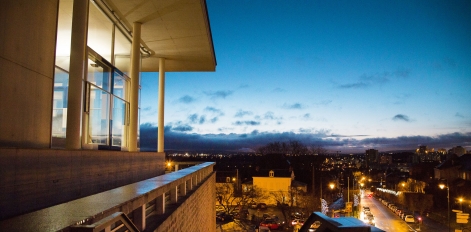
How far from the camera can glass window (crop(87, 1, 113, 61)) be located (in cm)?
1412

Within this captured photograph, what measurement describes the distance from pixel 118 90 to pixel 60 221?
13004mm

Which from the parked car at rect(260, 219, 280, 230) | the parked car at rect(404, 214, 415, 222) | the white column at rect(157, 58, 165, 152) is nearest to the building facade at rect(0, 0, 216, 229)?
the white column at rect(157, 58, 165, 152)

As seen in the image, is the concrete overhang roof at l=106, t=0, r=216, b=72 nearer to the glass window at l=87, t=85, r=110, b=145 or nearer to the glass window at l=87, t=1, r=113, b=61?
the glass window at l=87, t=1, r=113, b=61

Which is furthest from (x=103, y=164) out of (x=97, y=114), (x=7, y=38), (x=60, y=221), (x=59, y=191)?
(x=60, y=221)

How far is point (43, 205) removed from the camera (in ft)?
20.3

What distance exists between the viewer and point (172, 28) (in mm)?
17375

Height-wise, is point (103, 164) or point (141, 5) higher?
point (141, 5)

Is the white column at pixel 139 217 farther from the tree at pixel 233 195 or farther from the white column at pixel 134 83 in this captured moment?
the tree at pixel 233 195

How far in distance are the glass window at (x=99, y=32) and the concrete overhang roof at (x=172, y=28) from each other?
55cm

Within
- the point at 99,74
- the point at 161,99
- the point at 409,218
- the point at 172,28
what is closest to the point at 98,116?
the point at 99,74

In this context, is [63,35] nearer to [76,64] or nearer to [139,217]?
[76,64]

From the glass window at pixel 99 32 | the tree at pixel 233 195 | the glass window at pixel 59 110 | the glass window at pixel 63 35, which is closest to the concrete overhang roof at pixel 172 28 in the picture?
the glass window at pixel 99 32

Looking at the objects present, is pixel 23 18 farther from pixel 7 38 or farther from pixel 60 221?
pixel 60 221

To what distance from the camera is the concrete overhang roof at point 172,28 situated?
14726mm
